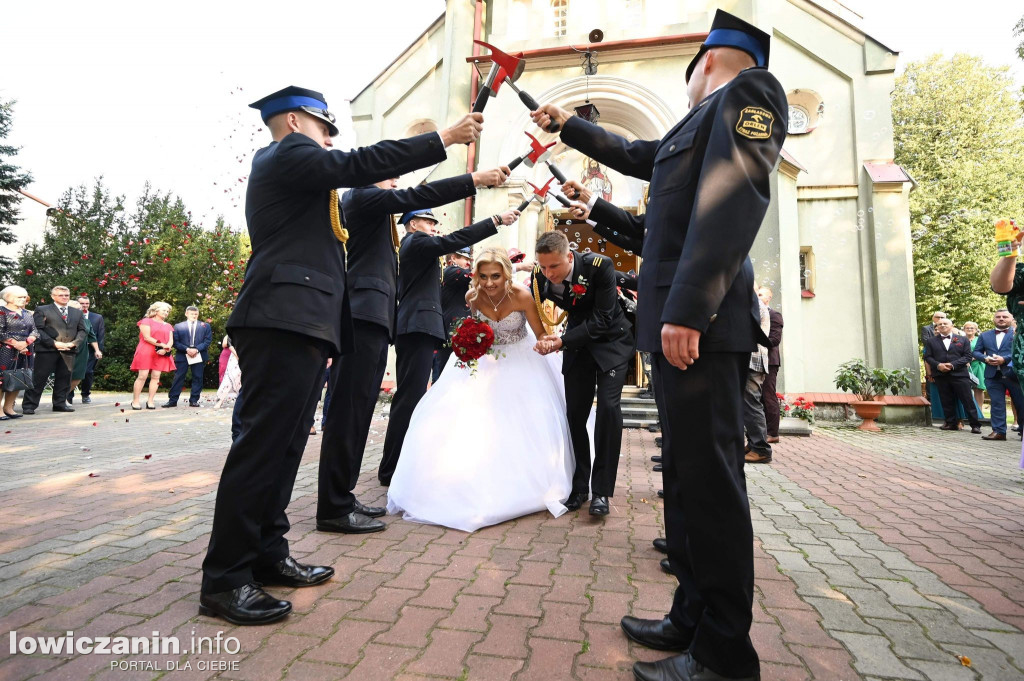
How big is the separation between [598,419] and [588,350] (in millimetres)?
541

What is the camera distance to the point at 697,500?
1.73m

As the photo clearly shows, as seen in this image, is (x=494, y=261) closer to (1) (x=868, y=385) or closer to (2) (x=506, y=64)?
(2) (x=506, y=64)

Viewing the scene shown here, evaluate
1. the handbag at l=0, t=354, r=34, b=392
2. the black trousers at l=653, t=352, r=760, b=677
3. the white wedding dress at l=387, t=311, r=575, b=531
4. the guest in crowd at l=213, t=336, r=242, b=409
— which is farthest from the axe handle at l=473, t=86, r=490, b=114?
the guest in crowd at l=213, t=336, r=242, b=409

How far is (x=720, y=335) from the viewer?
1.75 metres

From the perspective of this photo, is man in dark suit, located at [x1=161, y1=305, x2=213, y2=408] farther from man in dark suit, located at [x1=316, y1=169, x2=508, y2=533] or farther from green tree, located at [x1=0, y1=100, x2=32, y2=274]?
green tree, located at [x1=0, y1=100, x2=32, y2=274]

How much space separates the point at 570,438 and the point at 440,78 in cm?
1250

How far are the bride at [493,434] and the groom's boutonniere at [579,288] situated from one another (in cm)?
45

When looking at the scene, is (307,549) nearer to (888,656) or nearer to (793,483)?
(888,656)

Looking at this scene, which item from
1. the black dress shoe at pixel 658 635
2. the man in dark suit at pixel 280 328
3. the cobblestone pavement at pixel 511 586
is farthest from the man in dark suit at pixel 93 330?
the black dress shoe at pixel 658 635

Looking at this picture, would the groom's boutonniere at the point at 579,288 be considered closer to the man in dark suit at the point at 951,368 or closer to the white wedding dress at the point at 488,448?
the white wedding dress at the point at 488,448

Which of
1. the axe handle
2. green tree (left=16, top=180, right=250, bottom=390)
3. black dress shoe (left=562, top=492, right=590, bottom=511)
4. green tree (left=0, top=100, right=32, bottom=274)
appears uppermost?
green tree (left=0, top=100, right=32, bottom=274)

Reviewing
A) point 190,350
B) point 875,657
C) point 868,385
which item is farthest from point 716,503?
point 190,350

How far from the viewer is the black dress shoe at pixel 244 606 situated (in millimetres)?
2115

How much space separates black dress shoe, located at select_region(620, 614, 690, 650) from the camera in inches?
78.4
